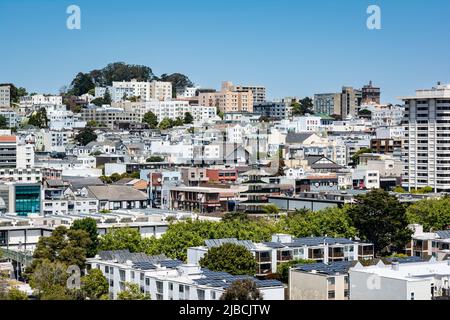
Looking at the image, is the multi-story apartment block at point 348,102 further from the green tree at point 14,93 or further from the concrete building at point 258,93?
the green tree at point 14,93

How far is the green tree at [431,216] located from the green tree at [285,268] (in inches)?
143

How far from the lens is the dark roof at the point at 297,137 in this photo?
27889 millimetres

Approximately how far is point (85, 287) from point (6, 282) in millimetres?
644

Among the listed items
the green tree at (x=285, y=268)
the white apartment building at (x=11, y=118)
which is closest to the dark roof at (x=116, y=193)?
the green tree at (x=285, y=268)

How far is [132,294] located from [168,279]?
1.02ft

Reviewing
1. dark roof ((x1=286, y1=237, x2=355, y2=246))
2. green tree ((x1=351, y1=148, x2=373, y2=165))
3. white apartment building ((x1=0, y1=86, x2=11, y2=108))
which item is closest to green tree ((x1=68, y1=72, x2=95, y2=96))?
white apartment building ((x1=0, y1=86, x2=11, y2=108))

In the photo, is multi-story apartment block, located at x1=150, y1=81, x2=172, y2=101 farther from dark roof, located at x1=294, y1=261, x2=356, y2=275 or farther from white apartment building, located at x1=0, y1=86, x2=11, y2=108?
dark roof, located at x1=294, y1=261, x2=356, y2=275

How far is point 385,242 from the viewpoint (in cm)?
1215

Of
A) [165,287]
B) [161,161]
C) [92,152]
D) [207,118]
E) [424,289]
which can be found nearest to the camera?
[424,289]

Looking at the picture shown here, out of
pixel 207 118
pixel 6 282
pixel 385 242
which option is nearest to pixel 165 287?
pixel 6 282

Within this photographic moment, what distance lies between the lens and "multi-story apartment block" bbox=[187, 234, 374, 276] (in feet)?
33.6

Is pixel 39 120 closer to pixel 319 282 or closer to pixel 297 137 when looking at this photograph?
pixel 297 137

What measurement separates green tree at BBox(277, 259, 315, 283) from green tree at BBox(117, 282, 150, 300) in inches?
61.8

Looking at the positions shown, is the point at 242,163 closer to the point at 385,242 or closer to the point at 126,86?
the point at 385,242
